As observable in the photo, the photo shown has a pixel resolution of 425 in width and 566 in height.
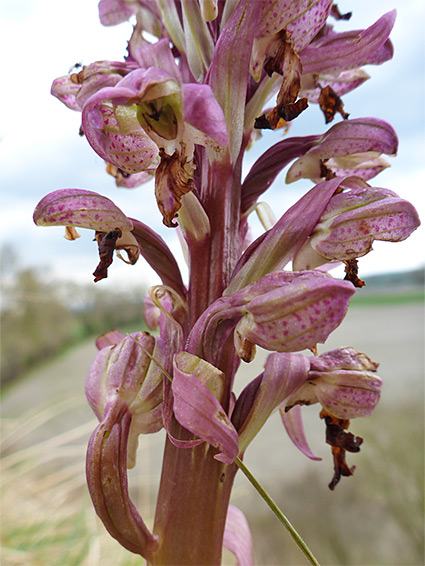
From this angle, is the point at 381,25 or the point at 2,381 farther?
the point at 2,381

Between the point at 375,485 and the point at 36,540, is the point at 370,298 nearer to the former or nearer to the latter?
the point at 375,485

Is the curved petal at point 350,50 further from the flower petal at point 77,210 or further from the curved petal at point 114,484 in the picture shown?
the curved petal at point 114,484

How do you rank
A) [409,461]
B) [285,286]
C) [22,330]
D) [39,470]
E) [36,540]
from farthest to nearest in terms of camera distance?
[22,330] → [39,470] → [409,461] → [36,540] → [285,286]

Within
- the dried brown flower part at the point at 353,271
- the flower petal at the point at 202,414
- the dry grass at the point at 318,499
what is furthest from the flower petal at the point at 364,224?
the dry grass at the point at 318,499

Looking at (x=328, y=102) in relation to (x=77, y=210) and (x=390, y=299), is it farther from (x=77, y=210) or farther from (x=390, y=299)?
(x=390, y=299)

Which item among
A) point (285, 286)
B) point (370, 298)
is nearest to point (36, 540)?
point (285, 286)

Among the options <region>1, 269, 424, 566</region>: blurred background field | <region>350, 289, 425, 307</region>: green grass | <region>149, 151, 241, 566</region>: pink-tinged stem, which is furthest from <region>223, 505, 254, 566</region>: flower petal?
<region>350, 289, 425, 307</region>: green grass

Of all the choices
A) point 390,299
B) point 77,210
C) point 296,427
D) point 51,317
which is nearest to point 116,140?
point 77,210
